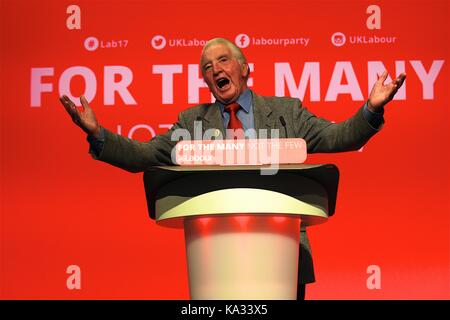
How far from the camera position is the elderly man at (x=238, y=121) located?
191 centimetres

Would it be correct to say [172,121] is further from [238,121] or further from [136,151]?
[136,151]

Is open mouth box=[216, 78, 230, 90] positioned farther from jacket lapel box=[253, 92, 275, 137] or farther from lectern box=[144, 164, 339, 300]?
lectern box=[144, 164, 339, 300]

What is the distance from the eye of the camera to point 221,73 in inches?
92.2

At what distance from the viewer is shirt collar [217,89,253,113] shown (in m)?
2.30

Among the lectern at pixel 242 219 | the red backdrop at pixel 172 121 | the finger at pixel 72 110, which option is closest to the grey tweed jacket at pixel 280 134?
the finger at pixel 72 110

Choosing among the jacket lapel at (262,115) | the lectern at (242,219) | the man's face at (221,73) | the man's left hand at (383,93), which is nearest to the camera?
the lectern at (242,219)

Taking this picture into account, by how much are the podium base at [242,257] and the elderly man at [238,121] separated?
437mm

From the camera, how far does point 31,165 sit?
10.9 ft

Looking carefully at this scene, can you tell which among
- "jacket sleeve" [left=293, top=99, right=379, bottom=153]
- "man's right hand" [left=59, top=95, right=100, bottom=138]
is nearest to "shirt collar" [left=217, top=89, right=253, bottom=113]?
"jacket sleeve" [left=293, top=99, right=379, bottom=153]

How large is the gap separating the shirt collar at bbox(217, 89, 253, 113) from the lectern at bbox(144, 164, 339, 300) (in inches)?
26.9

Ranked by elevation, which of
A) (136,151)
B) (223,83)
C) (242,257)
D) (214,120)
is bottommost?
(242,257)

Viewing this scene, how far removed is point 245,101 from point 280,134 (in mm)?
189

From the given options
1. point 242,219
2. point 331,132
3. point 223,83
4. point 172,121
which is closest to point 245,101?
point 223,83

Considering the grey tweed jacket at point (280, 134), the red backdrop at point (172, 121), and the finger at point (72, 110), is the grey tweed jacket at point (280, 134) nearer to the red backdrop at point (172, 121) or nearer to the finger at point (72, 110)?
the finger at point (72, 110)
